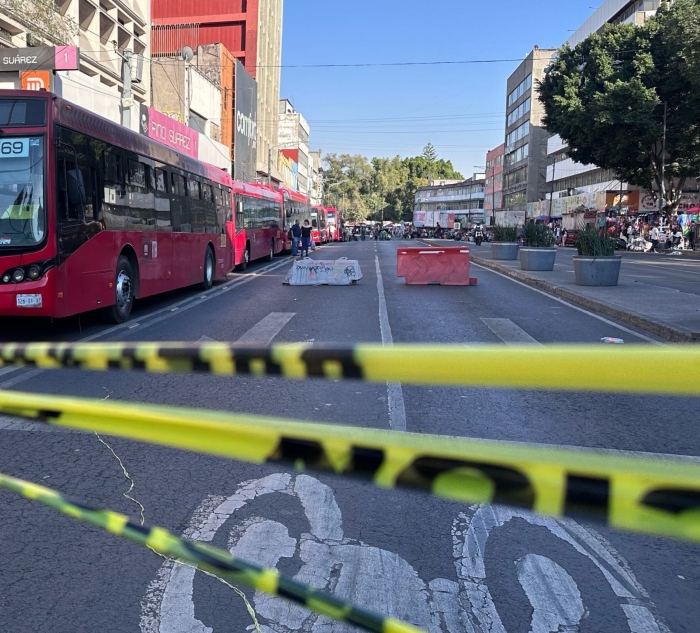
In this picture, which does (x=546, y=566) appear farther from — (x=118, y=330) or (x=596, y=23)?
(x=596, y=23)

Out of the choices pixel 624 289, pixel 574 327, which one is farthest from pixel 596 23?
pixel 574 327

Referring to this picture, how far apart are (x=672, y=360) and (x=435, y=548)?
8.46 ft

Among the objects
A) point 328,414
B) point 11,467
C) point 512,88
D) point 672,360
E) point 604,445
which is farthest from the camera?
point 512,88

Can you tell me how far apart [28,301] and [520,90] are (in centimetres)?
8976

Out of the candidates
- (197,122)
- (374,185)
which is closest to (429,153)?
(374,185)

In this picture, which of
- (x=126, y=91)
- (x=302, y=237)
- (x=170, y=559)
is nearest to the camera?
(x=170, y=559)

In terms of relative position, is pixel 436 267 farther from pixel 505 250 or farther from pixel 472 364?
pixel 472 364

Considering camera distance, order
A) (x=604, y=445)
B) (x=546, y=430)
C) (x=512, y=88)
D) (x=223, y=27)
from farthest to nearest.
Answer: (x=512, y=88) < (x=223, y=27) < (x=546, y=430) < (x=604, y=445)

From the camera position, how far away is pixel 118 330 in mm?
10055

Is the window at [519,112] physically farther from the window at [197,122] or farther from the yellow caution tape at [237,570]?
the yellow caution tape at [237,570]

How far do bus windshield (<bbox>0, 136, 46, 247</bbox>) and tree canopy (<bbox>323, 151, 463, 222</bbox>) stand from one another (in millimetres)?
131265

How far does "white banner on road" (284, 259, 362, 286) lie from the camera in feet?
59.0

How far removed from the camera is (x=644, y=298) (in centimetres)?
1365

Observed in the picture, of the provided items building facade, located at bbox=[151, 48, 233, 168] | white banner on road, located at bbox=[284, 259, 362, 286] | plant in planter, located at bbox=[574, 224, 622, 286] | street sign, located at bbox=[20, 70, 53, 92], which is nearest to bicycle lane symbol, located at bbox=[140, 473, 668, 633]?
plant in planter, located at bbox=[574, 224, 622, 286]
